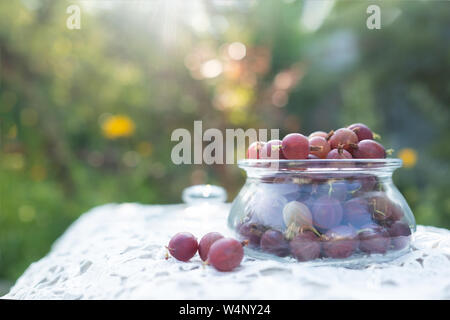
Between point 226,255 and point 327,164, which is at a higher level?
point 327,164

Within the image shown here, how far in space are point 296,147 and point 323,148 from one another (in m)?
0.05

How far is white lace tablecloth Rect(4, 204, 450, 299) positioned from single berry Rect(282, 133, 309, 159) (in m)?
0.17

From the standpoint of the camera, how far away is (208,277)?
0.56 m

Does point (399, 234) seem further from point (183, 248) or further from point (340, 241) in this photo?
point (183, 248)

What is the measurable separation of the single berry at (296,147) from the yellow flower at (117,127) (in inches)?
60.0

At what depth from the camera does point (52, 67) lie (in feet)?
6.68

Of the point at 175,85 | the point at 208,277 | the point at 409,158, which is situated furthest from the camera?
the point at 175,85

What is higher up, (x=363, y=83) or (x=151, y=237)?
(x=363, y=83)

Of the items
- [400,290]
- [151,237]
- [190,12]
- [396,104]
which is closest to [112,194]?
[190,12]

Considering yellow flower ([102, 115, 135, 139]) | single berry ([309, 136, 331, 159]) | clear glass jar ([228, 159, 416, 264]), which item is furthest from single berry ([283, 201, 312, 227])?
yellow flower ([102, 115, 135, 139])

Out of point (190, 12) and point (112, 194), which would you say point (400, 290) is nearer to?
point (112, 194)

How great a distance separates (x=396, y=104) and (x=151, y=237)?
172cm

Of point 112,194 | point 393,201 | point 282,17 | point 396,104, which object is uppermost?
point 282,17

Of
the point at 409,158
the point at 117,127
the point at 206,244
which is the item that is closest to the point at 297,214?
the point at 206,244
